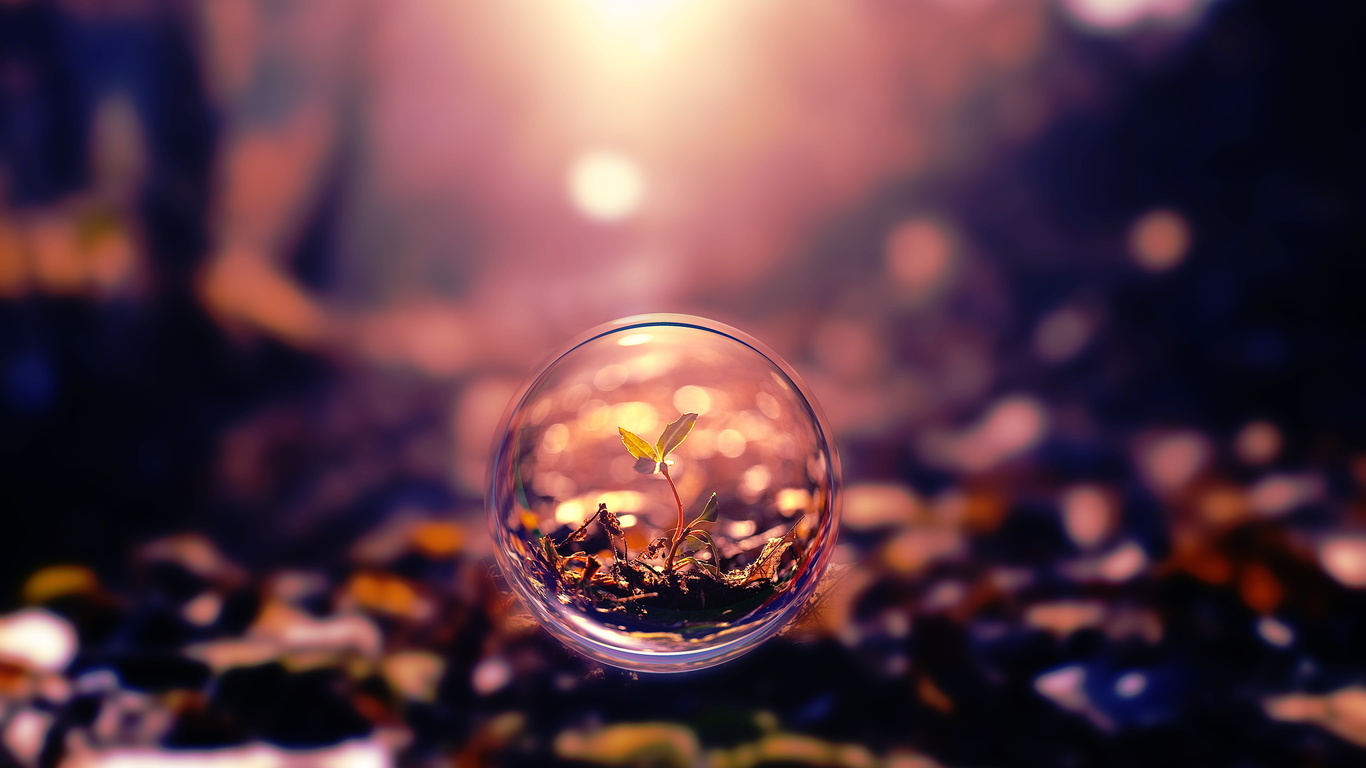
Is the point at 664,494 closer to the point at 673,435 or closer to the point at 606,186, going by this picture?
the point at 673,435

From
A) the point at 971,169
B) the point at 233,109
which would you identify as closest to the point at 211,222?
the point at 233,109

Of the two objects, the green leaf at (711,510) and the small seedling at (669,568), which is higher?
the green leaf at (711,510)

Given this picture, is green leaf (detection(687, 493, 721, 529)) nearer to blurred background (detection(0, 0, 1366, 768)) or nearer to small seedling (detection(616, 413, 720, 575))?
small seedling (detection(616, 413, 720, 575))

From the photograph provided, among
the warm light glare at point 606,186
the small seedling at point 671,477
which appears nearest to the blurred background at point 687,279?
the warm light glare at point 606,186

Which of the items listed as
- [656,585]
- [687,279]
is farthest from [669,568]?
[687,279]

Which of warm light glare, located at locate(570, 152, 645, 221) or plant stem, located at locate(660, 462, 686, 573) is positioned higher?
warm light glare, located at locate(570, 152, 645, 221)

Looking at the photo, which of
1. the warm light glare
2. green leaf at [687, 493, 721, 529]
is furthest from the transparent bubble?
the warm light glare

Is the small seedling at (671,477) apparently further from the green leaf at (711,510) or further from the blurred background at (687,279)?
the blurred background at (687,279)
